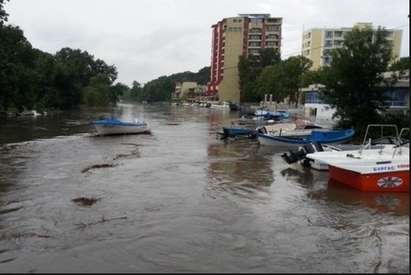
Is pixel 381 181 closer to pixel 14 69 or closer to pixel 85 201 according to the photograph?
pixel 85 201

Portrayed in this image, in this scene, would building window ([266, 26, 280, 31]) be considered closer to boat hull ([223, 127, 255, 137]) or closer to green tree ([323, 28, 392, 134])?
green tree ([323, 28, 392, 134])

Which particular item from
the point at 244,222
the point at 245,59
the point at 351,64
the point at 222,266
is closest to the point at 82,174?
the point at 244,222

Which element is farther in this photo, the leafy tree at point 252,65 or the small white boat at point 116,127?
the leafy tree at point 252,65

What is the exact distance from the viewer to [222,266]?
9.51m

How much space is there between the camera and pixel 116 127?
1646 inches

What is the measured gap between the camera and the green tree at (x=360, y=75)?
37.2 meters

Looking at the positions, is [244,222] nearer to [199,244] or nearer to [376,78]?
[199,244]

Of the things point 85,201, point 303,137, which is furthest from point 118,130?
point 85,201

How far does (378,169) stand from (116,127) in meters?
27.7

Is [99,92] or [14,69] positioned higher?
[14,69]

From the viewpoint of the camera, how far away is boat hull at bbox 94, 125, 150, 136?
135 ft

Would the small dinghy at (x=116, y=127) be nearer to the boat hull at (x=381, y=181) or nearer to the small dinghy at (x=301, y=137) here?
the small dinghy at (x=301, y=137)

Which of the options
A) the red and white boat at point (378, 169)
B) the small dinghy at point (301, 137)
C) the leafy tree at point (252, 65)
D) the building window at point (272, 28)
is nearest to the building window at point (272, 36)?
the building window at point (272, 28)

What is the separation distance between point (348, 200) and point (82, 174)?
34.4 feet
